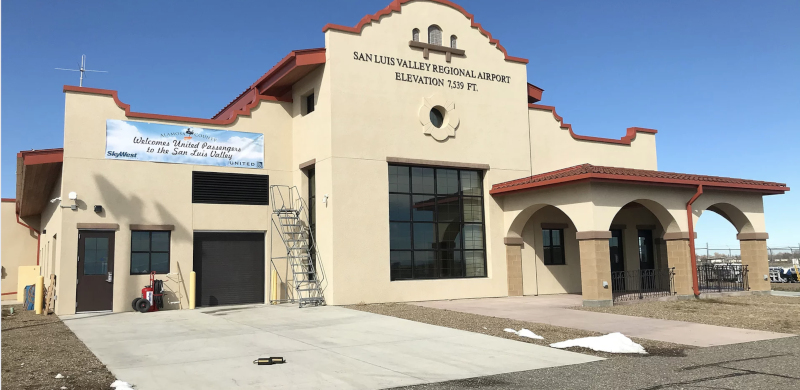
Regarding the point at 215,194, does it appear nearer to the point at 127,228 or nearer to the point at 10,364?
the point at 127,228

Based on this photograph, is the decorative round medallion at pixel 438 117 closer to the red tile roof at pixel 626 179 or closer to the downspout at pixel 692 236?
the red tile roof at pixel 626 179

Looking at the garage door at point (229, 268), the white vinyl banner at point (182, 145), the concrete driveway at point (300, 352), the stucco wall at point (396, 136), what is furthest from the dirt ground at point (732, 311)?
the white vinyl banner at point (182, 145)

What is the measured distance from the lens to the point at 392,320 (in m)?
14.2

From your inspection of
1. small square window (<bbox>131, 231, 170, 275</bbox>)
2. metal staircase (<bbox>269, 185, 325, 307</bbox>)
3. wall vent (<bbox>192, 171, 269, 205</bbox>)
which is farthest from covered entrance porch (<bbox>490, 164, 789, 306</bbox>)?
small square window (<bbox>131, 231, 170, 275</bbox>)

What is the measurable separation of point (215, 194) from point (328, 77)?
5070 millimetres

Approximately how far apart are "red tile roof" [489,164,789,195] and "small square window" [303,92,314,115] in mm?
6518

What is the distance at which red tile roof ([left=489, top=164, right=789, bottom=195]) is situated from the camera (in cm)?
1683

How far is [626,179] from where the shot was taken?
671 inches

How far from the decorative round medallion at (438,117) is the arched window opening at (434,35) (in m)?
1.82

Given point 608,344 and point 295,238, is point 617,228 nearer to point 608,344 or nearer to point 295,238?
point 295,238

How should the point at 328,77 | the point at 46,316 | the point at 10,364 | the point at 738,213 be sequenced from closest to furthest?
the point at 10,364 < the point at 46,316 < the point at 328,77 < the point at 738,213

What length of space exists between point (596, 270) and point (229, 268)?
10.9 meters

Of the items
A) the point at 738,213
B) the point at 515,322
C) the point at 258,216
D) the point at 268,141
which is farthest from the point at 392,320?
the point at 738,213

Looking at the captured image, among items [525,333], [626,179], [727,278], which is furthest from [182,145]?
[727,278]
